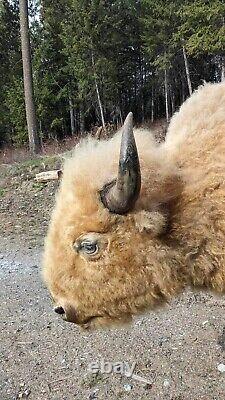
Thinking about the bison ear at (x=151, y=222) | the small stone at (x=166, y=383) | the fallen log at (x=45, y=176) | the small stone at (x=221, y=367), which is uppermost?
the bison ear at (x=151, y=222)

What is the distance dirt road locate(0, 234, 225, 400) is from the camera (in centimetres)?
416

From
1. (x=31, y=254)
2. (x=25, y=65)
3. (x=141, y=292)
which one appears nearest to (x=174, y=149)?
(x=141, y=292)

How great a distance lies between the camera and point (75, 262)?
9.43ft

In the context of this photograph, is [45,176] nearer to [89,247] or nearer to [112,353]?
[112,353]

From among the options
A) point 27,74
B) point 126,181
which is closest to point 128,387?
point 126,181

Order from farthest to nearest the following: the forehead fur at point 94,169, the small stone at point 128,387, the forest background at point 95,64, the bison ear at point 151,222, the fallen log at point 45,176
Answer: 1. the forest background at point 95,64
2. the fallen log at point 45,176
3. the small stone at point 128,387
4. the forehead fur at point 94,169
5. the bison ear at point 151,222

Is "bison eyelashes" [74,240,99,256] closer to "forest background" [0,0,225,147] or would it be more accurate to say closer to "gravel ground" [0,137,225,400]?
"gravel ground" [0,137,225,400]

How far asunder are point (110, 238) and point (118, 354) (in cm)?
244

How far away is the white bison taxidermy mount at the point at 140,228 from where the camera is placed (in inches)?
105

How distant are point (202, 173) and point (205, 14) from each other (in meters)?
19.4

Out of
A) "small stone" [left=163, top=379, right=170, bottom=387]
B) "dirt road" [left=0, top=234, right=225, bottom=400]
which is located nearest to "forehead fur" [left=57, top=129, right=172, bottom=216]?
"dirt road" [left=0, top=234, right=225, bottom=400]

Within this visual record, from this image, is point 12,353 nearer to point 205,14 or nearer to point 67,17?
point 205,14

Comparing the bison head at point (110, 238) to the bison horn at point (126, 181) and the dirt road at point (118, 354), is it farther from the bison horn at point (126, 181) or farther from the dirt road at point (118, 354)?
the dirt road at point (118, 354)

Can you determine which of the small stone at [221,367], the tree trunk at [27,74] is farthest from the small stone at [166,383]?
the tree trunk at [27,74]
